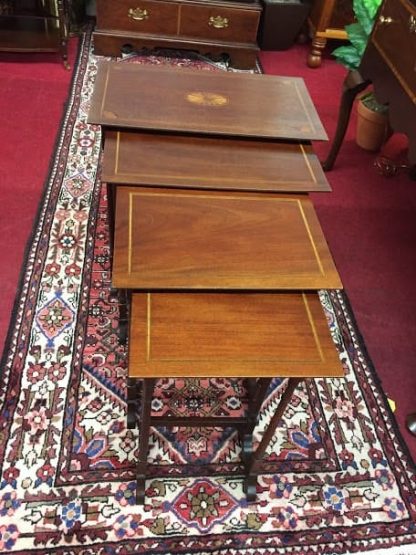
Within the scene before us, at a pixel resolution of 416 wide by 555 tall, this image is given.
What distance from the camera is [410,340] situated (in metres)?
1.96

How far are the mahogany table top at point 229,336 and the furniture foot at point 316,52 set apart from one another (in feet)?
9.20

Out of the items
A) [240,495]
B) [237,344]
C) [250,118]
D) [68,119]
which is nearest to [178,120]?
[250,118]

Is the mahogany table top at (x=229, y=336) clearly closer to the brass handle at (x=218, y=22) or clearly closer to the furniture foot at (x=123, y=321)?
the furniture foot at (x=123, y=321)

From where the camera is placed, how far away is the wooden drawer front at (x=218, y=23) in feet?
10.3

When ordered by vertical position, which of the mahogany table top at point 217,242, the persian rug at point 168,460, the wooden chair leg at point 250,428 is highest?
the mahogany table top at point 217,242

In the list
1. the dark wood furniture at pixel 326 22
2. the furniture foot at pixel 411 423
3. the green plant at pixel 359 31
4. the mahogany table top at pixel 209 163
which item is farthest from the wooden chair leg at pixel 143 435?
the dark wood furniture at pixel 326 22

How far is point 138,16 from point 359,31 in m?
1.47

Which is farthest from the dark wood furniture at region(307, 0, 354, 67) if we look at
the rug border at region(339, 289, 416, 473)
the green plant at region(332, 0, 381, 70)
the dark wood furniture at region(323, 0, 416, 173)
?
the rug border at region(339, 289, 416, 473)

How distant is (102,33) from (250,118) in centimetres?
207

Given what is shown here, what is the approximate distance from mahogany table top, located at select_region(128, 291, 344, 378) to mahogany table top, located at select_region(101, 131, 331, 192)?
0.39 m

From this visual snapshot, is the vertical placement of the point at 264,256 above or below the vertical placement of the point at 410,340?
above

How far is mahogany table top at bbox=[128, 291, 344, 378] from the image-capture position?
104 centimetres

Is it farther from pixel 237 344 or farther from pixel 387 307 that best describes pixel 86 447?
pixel 387 307

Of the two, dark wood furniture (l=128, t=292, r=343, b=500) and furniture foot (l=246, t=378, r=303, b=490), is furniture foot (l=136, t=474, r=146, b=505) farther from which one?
furniture foot (l=246, t=378, r=303, b=490)
